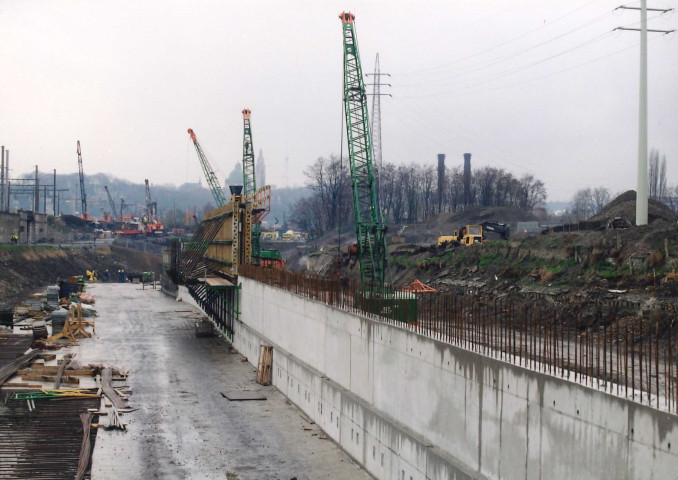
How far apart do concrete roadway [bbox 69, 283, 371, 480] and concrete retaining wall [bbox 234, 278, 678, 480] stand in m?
1.12

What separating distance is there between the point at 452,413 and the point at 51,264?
4154 inches

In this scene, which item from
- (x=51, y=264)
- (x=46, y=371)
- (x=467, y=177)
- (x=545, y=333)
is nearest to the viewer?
(x=545, y=333)

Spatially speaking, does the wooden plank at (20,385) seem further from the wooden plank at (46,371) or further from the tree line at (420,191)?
the tree line at (420,191)

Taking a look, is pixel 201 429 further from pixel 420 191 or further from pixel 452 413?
pixel 420 191

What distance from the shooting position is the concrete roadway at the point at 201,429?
67.6ft

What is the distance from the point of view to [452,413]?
15.7 metres

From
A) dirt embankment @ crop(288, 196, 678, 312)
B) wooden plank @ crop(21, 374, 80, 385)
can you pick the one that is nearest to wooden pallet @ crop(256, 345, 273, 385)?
dirt embankment @ crop(288, 196, 678, 312)

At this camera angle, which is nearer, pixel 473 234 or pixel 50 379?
pixel 50 379

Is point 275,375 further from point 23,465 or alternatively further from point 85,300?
point 85,300

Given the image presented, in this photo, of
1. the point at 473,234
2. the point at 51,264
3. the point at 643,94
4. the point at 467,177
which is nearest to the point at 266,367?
the point at 643,94

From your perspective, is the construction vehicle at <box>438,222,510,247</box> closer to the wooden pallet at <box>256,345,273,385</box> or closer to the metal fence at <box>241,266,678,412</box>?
the metal fence at <box>241,266,678,412</box>

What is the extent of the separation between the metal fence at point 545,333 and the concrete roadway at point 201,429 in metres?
4.60

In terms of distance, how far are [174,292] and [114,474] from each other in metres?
69.1

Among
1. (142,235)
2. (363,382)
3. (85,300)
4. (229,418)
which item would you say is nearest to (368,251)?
(85,300)
